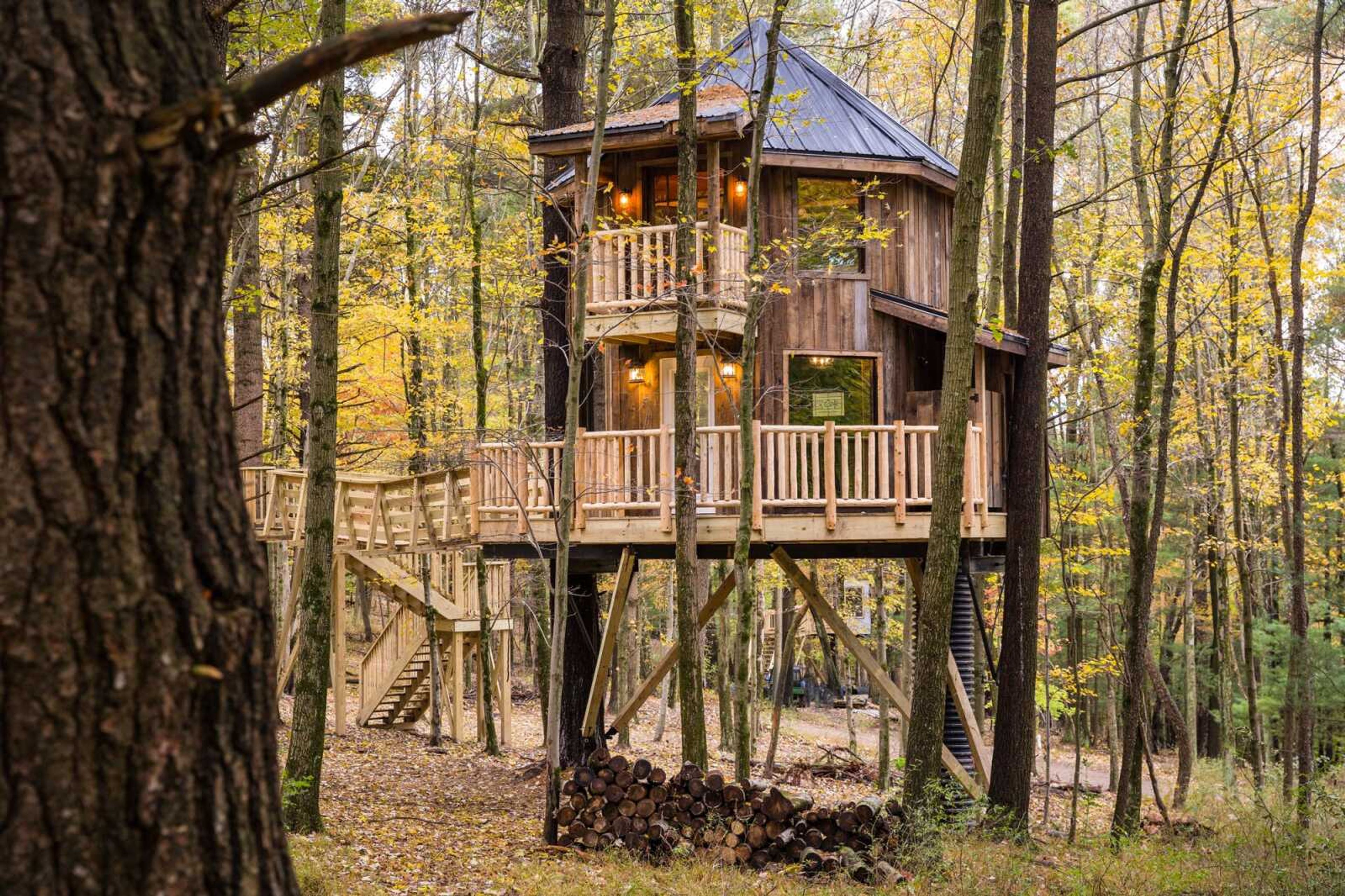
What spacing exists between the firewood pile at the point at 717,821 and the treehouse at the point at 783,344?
2.89 metres

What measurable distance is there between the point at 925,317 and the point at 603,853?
851 centimetres

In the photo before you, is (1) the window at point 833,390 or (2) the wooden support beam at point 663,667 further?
(1) the window at point 833,390

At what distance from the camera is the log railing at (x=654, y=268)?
14418mm

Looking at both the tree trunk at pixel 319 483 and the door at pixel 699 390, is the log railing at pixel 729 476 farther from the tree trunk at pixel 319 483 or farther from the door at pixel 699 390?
the tree trunk at pixel 319 483

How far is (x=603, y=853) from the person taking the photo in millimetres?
11602

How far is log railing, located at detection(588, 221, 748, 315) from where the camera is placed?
47.3 feet

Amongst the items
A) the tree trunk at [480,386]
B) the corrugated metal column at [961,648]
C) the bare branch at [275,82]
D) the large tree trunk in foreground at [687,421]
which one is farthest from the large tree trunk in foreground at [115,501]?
the tree trunk at [480,386]

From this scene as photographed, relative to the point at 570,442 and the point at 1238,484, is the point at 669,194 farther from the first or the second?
the point at 1238,484

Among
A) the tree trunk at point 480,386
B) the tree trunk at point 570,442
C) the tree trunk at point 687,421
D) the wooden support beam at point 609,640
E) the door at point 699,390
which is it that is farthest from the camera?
the tree trunk at point 480,386

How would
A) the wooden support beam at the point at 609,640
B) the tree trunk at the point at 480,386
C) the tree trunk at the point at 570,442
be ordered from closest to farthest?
1. the tree trunk at the point at 570,442
2. the wooden support beam at the point at 609,640
3. the tree trunk at the point at 480,386

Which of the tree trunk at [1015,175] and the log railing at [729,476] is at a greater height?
the tree trunk at [1015,175]

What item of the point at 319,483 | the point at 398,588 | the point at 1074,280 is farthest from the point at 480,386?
the point at 1074,280

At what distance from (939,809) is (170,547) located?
32.3 feet

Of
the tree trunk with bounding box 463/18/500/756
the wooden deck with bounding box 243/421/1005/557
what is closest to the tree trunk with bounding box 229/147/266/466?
the tree trunk with bounding box 463/18/500/756
